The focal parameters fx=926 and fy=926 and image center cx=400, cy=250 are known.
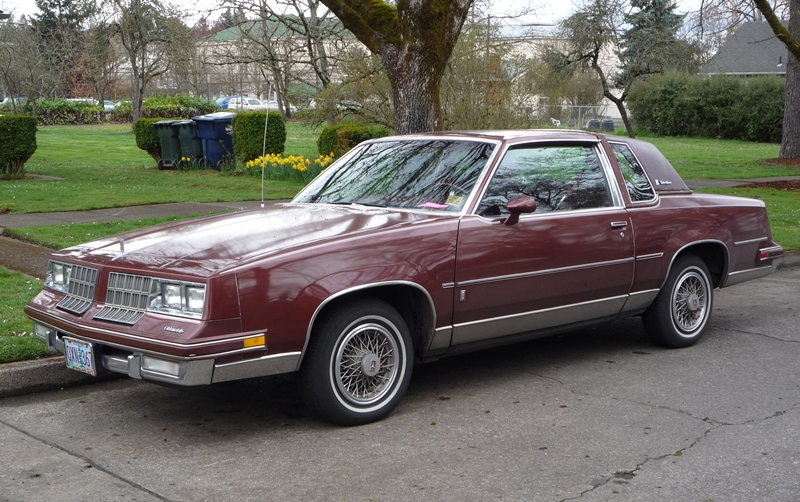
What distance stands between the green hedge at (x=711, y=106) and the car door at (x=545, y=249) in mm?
36113

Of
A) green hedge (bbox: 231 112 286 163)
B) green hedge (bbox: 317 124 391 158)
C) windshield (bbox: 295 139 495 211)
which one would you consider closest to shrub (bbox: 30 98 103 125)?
green hedge (bbox: 231 112 286 163)

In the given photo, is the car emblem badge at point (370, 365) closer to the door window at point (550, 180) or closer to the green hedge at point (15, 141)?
the door window at point (550, 180)

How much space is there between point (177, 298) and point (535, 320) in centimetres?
229

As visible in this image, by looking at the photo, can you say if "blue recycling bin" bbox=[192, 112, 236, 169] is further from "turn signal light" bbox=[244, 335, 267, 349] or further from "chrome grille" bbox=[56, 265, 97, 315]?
"turn signal light" bbox=[244, 335, 267, 349]

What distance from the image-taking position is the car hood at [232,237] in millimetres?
4734

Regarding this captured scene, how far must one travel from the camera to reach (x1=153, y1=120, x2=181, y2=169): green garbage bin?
2056 centimetres

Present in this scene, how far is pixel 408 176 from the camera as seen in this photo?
6.01 meters

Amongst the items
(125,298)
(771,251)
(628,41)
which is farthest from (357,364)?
(628,41)

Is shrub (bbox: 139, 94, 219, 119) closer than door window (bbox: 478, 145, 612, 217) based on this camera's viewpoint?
No

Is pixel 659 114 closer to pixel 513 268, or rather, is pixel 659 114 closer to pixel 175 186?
pixel 175 186

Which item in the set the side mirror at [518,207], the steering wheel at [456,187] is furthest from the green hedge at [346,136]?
the side mirror at [518,207]

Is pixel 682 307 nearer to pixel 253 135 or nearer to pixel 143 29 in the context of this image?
pixel 253 135

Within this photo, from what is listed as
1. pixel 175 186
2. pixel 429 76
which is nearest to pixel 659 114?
pixel 175 186

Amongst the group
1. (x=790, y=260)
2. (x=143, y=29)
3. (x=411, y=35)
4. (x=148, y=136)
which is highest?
(x=143, y=29)
